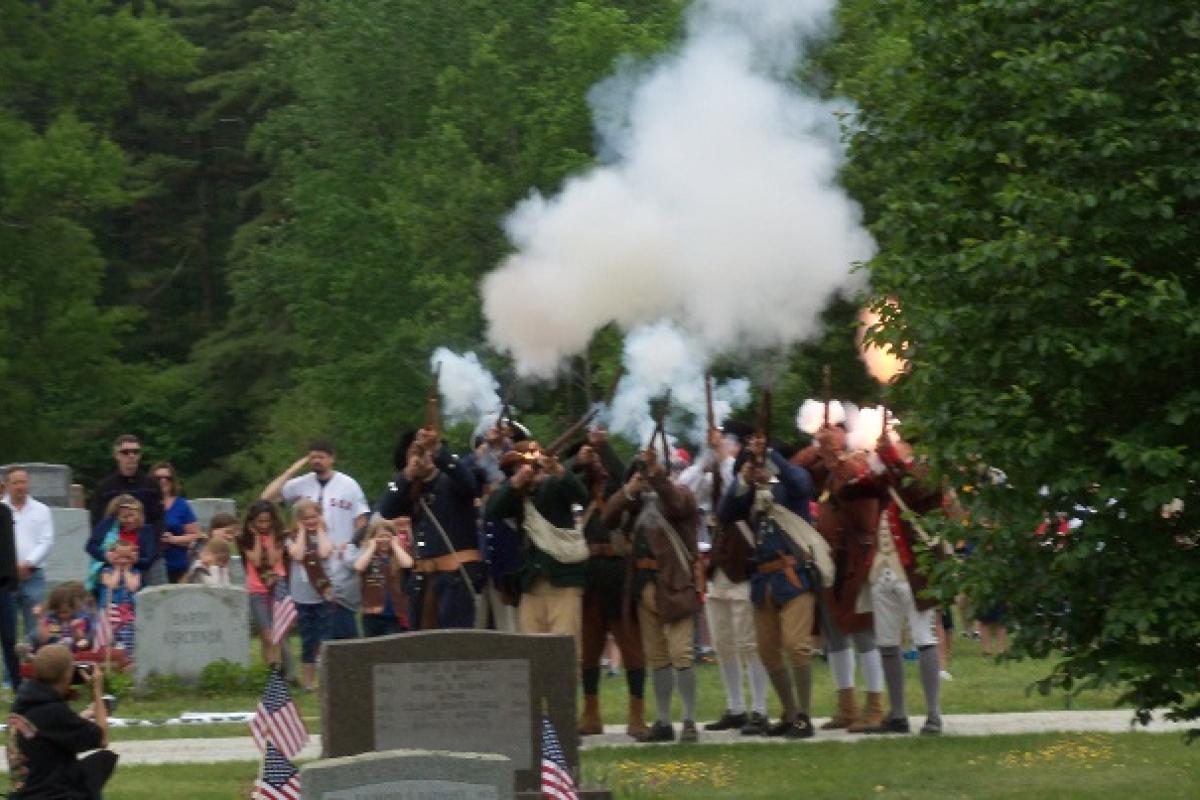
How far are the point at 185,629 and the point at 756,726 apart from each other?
5.63m

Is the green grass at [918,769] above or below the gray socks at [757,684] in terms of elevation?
below

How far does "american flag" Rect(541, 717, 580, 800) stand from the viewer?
470 inches

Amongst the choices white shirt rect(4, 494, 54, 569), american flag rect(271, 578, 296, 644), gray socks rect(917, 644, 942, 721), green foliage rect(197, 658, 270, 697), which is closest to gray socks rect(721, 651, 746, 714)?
gray socks rect(917, 644, 942, 721)

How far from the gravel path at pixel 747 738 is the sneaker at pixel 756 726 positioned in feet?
0.20

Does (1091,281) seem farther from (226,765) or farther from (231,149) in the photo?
(231,149)

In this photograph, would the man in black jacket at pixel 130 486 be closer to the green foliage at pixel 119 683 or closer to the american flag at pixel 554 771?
the green foliage at pixel 119 683

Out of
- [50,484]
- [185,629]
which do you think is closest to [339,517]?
[185,629]

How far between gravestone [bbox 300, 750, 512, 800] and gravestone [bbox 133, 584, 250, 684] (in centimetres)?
1023

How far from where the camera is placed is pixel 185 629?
2041 cm

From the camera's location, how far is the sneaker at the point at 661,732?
1650 cm

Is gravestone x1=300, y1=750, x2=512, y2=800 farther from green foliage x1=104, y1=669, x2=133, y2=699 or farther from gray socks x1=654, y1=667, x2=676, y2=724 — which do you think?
green foliage x1=104, y1=669, x2=133, y2=699

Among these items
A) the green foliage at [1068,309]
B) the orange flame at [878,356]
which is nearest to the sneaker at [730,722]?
the orange flame at [878,356]

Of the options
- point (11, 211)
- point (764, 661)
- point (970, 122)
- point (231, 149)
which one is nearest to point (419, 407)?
point (11, 211)

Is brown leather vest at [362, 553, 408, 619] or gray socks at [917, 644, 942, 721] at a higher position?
brown leather vest at [362, 553, 408, 619]
